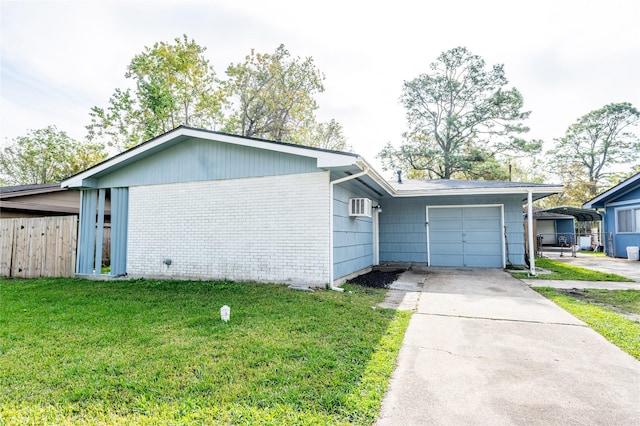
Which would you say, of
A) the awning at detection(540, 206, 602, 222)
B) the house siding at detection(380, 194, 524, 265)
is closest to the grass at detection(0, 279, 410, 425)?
the house siding at detection(380, 194, 524, 265)

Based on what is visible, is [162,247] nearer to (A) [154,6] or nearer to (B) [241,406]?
(A) [154,6]

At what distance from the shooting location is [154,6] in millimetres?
6848

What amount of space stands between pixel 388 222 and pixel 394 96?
586 inches

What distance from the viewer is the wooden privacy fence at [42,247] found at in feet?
26.0

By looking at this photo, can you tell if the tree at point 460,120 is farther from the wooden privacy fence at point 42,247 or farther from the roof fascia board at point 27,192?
the wooden privacy fence at point 42,247

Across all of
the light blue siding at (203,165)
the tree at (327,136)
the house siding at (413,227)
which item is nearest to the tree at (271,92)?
the tree at (327,136)

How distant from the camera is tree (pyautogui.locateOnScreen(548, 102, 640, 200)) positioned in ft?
81.8

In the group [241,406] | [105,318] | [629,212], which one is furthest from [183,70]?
[629,212]

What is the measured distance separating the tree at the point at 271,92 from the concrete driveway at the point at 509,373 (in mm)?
16648

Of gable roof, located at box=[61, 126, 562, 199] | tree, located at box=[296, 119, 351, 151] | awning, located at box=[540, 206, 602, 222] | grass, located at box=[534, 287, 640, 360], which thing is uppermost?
tree, located at box=[296, 119, 351, 151]

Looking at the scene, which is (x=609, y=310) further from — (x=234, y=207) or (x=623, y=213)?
(x=623, y=213)

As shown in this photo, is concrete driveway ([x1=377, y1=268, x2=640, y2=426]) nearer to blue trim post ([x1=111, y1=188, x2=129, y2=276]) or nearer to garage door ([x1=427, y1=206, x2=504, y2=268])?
garage door ([x1=427, y1=206, x2=504, y2=268])

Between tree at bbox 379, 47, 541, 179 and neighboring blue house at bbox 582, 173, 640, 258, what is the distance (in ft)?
22.6

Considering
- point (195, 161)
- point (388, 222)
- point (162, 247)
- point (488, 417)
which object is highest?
point (195, 161)
